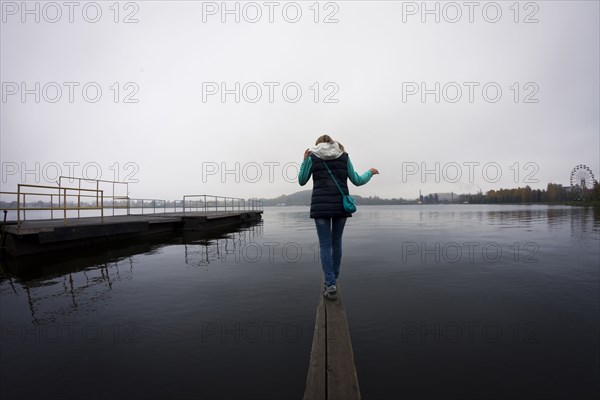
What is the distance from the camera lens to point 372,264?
7543 millimetres

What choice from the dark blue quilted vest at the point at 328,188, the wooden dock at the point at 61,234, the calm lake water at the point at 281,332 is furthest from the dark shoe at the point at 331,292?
the wooden dock at the point at 61,234

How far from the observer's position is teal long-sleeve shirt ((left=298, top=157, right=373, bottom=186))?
3.48m

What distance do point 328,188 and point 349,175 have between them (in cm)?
42

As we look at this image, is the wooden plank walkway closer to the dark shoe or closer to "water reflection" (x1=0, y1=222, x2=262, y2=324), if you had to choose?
"water reflection" (x1=0, y1=222, x2=262, y2=324)

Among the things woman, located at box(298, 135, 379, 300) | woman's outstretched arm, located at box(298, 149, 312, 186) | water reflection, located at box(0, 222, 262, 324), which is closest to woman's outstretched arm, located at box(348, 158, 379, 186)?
woman, located at box(298, 135, 379, 300)

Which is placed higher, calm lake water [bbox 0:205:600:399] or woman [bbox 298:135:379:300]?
woman [bbox 298:135:379:300]

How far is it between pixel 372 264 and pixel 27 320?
727 centimetres

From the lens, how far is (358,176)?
12.1ft

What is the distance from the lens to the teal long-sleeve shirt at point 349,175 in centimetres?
348

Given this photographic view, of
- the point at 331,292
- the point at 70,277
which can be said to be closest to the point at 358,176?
the point at 331,292

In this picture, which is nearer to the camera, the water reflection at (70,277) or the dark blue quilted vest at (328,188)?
the dark blue quilted vest at (328,188)

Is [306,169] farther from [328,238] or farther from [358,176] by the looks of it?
[328,238]

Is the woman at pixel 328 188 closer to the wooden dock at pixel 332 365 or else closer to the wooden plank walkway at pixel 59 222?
the wooden dock at pixel 332 365

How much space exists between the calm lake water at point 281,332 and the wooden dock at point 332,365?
54 centimetres
